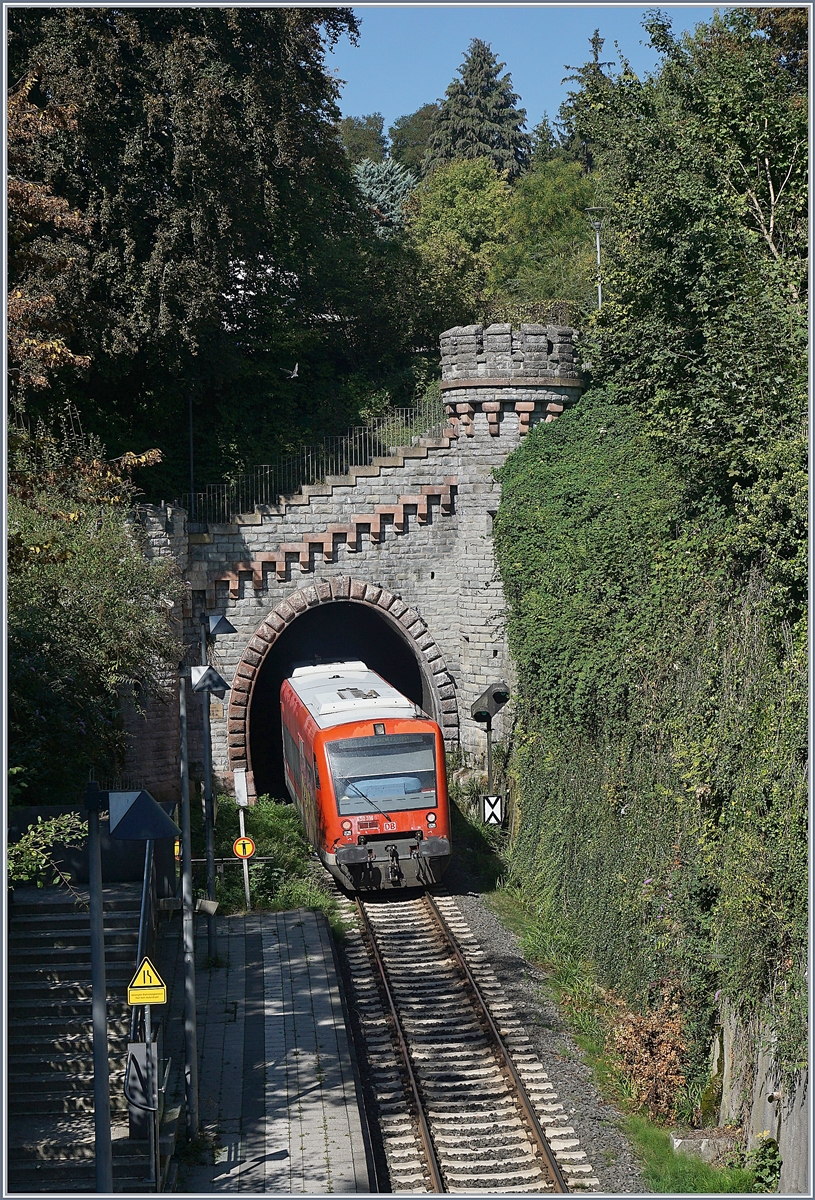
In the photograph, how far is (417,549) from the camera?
24172 millimetres

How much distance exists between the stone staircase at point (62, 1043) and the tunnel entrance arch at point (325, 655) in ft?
33.2

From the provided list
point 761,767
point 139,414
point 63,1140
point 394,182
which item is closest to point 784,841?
point 761,767

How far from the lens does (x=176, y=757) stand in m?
22.5

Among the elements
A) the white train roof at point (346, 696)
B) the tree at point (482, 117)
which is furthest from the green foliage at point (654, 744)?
the tree at point (482, 117)

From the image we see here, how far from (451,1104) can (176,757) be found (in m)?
11.2

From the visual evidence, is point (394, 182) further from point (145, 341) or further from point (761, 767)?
point (761, 767)

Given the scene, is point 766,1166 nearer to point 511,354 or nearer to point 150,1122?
point 150,1122

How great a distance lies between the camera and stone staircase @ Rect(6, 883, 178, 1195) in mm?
10281

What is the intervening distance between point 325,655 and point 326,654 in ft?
0.15

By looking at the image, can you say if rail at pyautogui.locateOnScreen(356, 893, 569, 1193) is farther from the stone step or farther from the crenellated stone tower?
the crenellated stone tower

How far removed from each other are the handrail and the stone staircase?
0.88ft

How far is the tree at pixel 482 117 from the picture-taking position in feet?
175

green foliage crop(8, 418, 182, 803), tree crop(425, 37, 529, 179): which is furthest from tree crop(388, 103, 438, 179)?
green foliage crop(8, 418, 182, 803)

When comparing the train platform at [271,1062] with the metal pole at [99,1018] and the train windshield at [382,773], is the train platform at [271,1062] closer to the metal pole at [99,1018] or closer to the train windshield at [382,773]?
the train windshield at [382,773]
